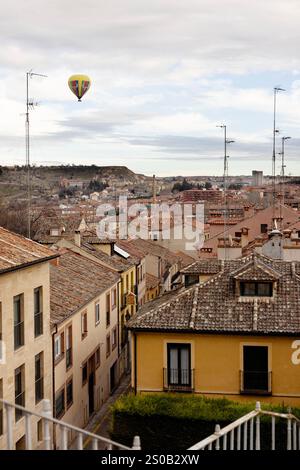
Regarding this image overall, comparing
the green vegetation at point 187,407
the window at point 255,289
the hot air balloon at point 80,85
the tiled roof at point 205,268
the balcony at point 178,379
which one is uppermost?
the hot air balloon at point 80,85

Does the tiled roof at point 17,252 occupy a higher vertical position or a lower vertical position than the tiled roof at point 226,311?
higher

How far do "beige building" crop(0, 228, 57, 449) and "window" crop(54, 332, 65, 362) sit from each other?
765 millimetres

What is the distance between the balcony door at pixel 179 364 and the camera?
19812mm

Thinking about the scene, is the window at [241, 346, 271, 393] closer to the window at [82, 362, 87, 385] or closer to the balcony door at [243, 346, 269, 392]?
the balcony door at [243, 346, 269, 392]

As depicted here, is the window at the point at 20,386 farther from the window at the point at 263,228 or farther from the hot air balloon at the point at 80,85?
the window at the point at 263,228

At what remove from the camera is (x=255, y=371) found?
1961cm

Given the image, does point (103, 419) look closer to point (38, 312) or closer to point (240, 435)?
point (38, 312)

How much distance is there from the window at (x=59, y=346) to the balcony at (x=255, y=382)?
7.78 m

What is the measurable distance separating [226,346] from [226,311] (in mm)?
1174

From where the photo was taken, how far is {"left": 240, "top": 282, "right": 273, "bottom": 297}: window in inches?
819

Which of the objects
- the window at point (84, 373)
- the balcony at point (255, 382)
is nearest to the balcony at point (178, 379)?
the balcony at point (255, 382)

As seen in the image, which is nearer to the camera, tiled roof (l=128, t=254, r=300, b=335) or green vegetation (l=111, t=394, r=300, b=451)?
green vegetation (l=111, t=394, r=300, b=451)

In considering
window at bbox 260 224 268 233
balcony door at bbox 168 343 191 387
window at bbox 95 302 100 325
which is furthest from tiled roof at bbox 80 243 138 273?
balcony door at bbox 168 343 191 387

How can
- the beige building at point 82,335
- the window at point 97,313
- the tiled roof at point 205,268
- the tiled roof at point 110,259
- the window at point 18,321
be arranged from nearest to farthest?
1. the window at point 18,321
2. the tiled roof at point 205,268
3. the beige building at point 82,335
4. the window at point 97,313
5. the tiled roof at point 110,259
